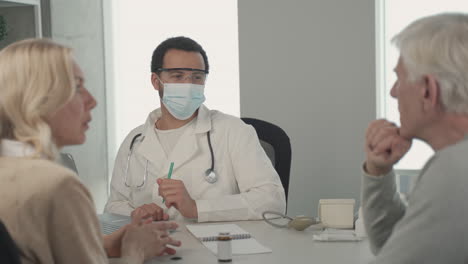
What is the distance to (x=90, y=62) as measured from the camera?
16.9 ft

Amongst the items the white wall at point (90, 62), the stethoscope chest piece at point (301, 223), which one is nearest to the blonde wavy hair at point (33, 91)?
the stethoscope chest piece at point (301, 223)

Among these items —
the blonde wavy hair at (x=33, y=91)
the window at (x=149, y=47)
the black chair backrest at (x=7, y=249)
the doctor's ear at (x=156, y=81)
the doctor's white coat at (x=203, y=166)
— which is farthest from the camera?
the window at (x=149, y=47)

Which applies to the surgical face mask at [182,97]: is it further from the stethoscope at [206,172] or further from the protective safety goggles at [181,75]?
the stethoscope at [206,172]

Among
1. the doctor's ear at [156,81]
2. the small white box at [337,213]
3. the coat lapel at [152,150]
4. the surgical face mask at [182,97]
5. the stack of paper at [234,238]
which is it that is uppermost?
the doctor's ear at [156,81]

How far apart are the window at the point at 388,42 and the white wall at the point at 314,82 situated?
0.08m

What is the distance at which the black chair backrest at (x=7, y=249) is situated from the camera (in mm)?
1244

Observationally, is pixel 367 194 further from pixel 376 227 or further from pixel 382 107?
pixel 382 107

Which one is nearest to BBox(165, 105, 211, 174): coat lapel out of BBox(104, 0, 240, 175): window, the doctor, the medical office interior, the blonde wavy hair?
the doctor

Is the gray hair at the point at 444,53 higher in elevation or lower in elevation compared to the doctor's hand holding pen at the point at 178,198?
higher

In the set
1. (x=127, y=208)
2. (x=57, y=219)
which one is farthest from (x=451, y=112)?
(x=127, y=208)

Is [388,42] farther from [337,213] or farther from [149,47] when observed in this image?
[337,213]

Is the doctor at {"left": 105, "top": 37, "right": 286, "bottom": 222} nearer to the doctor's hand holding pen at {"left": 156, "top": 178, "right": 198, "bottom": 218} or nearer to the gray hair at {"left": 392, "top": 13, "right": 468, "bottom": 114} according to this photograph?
the doctor's hand holding pen at {"left": 156, "top": 178, "right": 198, "bottom": 218}

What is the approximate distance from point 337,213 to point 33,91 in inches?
50.7

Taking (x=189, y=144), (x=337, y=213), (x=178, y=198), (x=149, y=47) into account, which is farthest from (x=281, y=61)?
(x=337, y=213)
